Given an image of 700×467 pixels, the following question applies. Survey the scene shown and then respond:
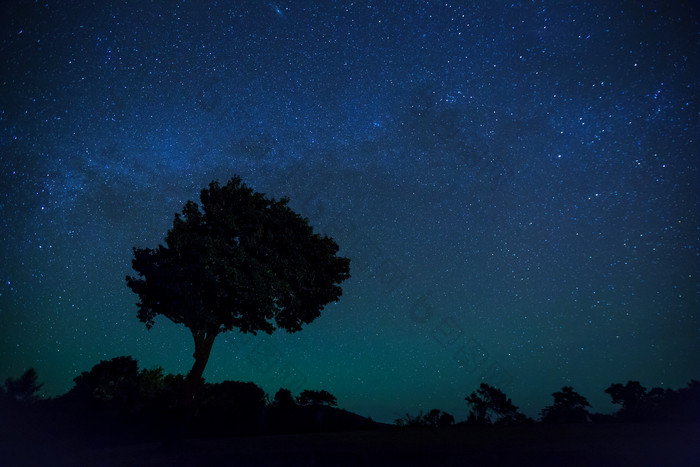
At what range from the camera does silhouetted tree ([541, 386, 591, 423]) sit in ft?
59.1

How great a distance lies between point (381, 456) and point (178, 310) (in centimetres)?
1290

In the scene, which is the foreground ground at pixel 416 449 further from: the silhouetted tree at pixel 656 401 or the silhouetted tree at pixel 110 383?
the silhouetted tree at pixel 110 383

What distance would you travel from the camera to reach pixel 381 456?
31.5 ft

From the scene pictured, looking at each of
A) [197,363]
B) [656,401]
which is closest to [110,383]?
[197,363]

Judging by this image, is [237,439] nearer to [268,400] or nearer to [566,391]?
[268,400]

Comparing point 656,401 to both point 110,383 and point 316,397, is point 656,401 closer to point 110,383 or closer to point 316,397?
point 316,397

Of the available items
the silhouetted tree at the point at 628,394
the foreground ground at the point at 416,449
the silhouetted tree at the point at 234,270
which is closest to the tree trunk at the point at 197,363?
the silhouetted tree at the point at 234,270

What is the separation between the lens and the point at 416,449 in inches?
393

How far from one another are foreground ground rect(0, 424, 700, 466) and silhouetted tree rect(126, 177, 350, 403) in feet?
18.1

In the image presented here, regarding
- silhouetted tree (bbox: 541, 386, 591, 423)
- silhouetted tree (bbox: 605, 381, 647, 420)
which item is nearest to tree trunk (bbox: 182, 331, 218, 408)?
silhouetted tree (bbox: 541, 386, 591, 423)

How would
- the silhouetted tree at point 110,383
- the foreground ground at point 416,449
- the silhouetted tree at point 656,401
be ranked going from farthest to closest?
the silhouetted tree at point 110,383
the silhouetted tree at point 656,401
the foreground ground at point 416,449

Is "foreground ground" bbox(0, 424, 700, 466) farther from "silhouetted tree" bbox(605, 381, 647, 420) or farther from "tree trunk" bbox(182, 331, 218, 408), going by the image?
"silhouetted tree" bbox(605, 381, 647, 420)

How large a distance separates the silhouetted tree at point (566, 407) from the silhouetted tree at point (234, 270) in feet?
44.3

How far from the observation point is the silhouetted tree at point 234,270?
17469mm
